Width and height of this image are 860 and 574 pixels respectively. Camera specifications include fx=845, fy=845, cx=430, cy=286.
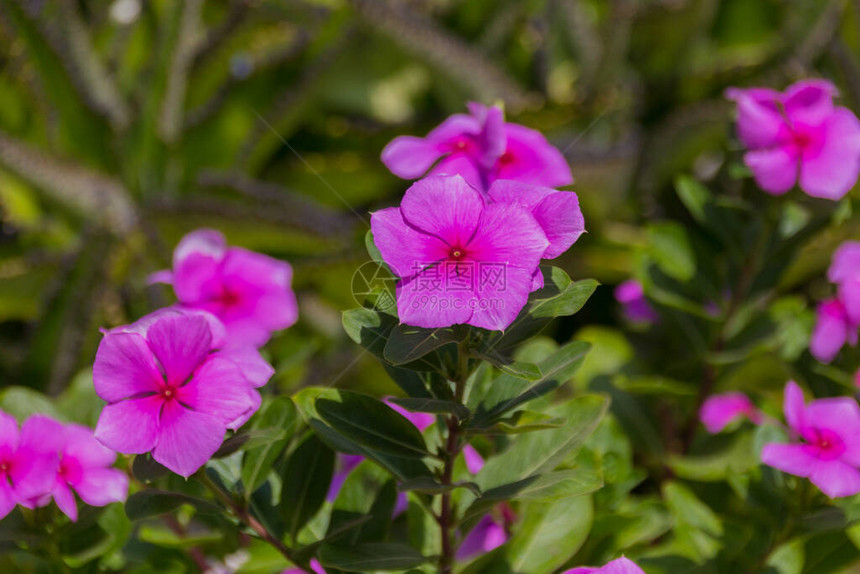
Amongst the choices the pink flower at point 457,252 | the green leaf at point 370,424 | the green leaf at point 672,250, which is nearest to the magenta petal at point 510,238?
the pink flower at point 457,252

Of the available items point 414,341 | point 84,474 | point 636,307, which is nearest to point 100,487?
point 84,474

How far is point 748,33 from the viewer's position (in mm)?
1653

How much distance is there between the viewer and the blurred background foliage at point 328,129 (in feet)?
3.81

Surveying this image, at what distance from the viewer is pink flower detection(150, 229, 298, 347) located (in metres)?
0.54

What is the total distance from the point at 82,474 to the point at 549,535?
0.29 m

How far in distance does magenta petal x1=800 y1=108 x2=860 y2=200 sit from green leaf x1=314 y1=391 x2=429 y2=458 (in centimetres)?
35

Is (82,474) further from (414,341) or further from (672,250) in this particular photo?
(672,250)

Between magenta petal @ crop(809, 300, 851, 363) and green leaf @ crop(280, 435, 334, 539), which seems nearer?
green leaf @ crop(280, 435, 334, 539)

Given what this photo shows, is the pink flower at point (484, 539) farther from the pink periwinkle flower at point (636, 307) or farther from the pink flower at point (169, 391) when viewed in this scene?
the pink periwinkle flower at point (636, 307)

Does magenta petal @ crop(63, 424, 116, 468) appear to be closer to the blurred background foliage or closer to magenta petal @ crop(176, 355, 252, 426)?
magenta petal @ crop(176, 355, 252, 426)

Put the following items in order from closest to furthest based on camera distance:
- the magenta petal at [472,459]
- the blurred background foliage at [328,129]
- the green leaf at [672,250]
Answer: the magenta petal at [472,459], the green leaf at [672,250], the blurred background foliage at [328,129]

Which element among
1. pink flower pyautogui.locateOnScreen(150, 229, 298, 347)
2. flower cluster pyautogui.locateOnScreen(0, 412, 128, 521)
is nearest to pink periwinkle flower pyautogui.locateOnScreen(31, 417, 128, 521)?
flower cluster pyautogui.locateOnScreen(0, 412, 128, 521)

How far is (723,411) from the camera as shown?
0.83 metres

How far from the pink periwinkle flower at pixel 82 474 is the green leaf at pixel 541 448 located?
21 cm
